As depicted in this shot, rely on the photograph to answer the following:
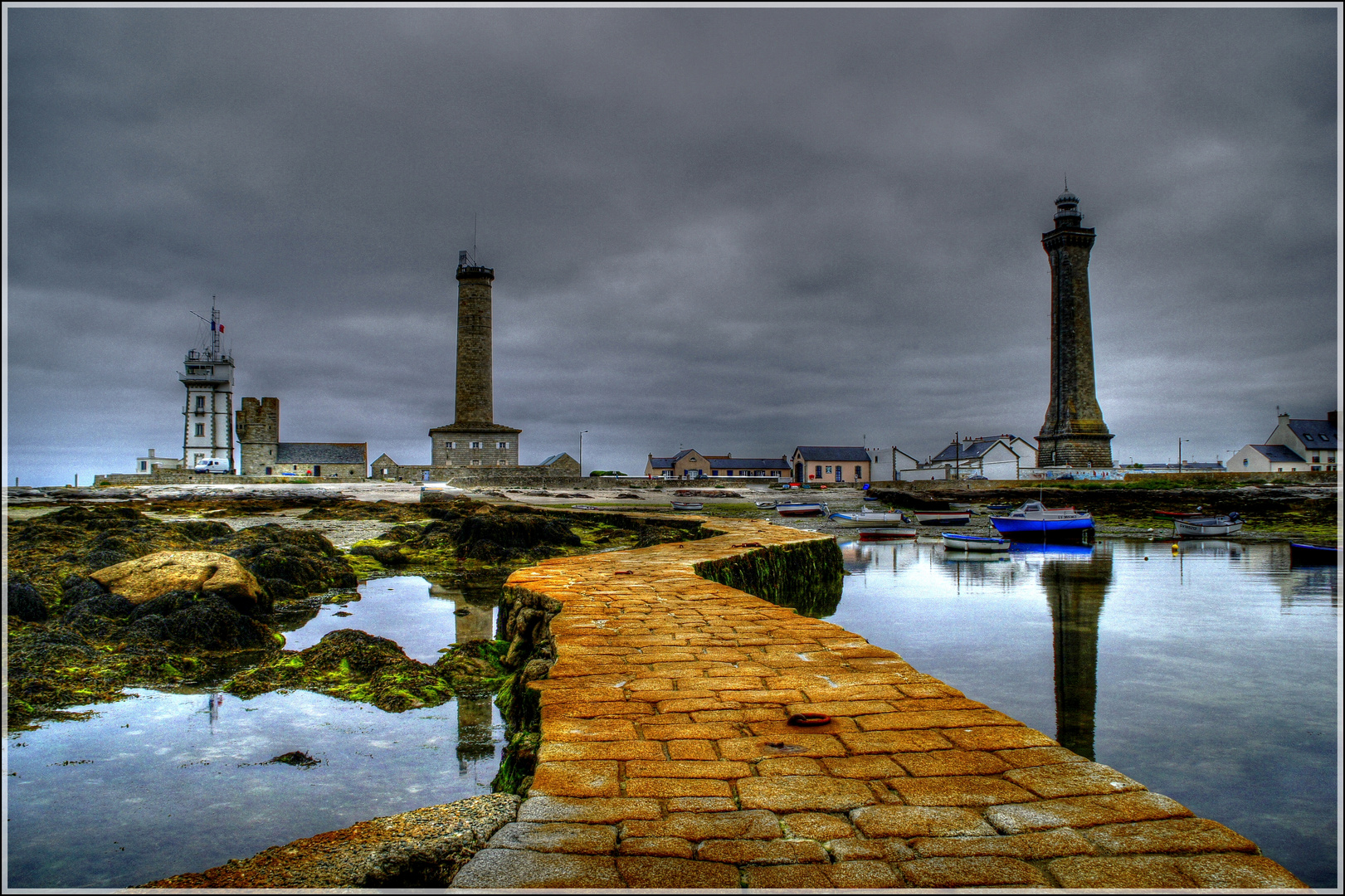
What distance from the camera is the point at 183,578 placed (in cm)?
775

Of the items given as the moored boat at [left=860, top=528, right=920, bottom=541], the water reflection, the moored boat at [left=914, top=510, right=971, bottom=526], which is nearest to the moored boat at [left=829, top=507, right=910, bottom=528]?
the moored boat at [left=914, top=510, right=971, bottom=526]

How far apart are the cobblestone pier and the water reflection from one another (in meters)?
3.29

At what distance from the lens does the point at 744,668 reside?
3916 mm

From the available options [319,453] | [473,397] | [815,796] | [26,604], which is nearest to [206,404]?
[319,453]

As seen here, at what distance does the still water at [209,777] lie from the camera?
3.30 m

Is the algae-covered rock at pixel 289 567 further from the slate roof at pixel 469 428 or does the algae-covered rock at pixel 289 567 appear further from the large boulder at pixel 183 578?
the slate roof at pixel 469 428

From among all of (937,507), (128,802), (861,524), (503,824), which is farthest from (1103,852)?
(937,507)

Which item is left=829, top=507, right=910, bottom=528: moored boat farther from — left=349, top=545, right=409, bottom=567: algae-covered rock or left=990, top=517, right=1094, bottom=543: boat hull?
left=349, top=545, right=409, bottom=567: algae-covered rock

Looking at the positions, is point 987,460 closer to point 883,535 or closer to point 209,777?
point 883,535

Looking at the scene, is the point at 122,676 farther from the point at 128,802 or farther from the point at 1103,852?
the point at 1103,852

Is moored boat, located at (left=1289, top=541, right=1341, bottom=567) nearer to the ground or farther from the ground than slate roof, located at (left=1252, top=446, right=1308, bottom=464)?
nearer to the ground

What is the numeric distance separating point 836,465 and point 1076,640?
62.7 metres

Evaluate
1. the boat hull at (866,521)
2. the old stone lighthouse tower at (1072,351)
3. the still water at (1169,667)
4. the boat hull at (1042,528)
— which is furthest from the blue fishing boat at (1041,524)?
the old stone lighthouse tower at (1072,351)

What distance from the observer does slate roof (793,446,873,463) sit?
71.4 meters
